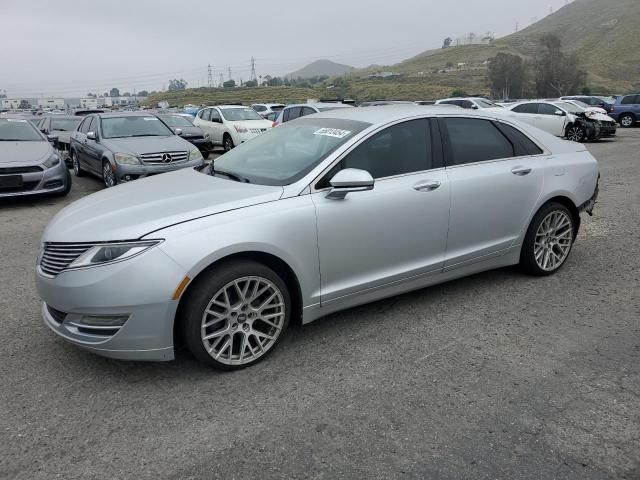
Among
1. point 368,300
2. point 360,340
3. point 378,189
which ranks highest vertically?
point 378,189

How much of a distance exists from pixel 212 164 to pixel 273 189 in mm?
1202

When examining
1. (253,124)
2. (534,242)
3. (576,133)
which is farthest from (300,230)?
(576,133)

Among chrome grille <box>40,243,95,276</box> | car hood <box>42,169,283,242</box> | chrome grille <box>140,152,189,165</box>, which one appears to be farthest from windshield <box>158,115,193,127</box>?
chrome grille <box>40,243,95,276</box>

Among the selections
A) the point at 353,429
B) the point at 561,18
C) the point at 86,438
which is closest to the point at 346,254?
the point at 353,429

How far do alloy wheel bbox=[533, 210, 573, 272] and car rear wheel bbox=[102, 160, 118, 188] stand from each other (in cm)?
714

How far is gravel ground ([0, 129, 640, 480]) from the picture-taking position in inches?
95.2

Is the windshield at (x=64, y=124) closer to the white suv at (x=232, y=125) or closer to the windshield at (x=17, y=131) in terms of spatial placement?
the white suv at (x=232, y=125)

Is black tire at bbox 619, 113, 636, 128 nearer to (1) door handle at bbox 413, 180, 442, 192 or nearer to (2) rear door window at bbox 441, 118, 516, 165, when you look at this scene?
(2) rear door window at bbox 441, 118, 516, 165

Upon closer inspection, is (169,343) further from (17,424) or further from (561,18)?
(561,18)

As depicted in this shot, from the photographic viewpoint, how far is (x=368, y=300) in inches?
146

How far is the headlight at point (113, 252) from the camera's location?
113 inches

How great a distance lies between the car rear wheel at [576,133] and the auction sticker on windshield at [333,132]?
16467 mm

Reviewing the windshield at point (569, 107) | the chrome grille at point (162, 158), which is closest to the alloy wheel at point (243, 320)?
the chrome grille at point (162, 158)

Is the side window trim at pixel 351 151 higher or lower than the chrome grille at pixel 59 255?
higher
